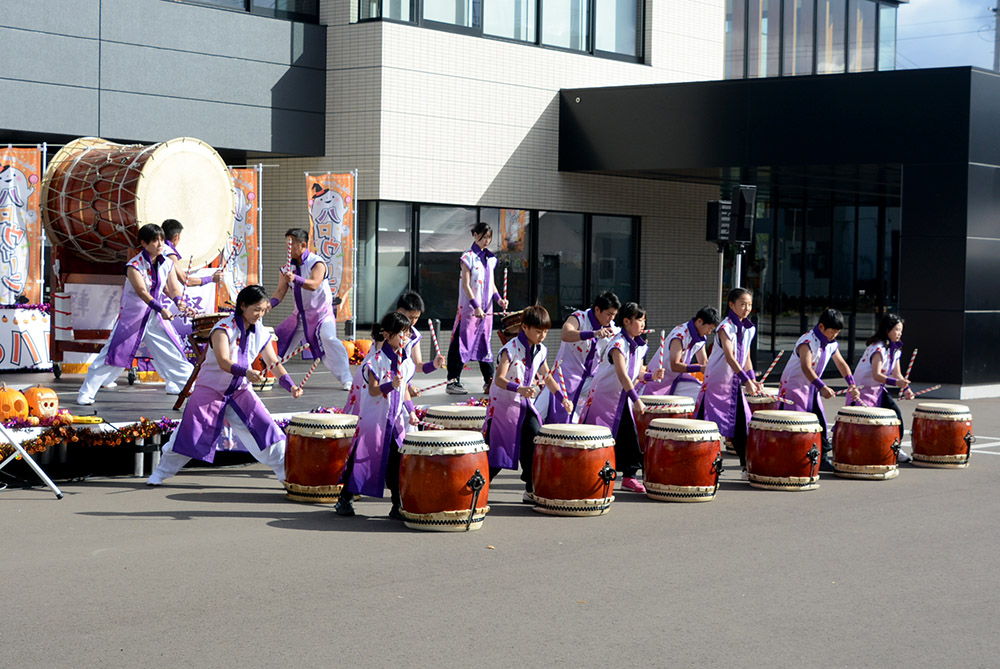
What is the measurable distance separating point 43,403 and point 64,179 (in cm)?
425

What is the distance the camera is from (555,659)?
558cm

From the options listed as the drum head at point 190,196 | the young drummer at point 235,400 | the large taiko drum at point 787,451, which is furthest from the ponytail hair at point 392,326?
the drum head at point 190,196

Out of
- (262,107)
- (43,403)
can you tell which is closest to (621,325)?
(43,403)

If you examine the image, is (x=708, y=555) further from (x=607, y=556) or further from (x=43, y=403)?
(x=43, y=403)

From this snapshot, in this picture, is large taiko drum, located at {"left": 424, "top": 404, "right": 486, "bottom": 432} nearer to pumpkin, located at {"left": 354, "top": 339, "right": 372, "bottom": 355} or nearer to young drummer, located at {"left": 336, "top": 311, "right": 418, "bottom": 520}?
young drummer, located at {"left": 336, "top": 311, "right": 418, "bottom": 520}

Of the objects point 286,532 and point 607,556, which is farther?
point 286,532

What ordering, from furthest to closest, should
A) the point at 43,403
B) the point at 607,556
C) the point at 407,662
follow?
the point at 43,403 → the point at 607,556 → the point at 407,662

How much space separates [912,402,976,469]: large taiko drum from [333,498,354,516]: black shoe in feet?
19.4

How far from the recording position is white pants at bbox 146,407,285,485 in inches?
375

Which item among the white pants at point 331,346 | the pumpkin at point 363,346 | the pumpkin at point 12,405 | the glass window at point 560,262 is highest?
the glass window at point 560,262

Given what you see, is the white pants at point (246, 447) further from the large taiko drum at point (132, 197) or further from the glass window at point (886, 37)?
the glass window at point (886, 37)

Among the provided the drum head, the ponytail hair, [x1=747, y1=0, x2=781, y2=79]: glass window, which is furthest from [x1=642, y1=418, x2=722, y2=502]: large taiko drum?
[x1=747, y1=0, x2=781, y2=79]: glass window

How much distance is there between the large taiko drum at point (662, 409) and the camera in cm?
1102

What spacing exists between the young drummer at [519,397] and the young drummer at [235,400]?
5.03ft
